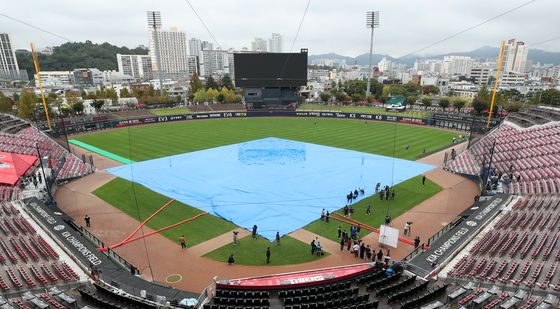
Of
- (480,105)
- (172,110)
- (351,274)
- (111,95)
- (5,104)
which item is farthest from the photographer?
(111,95)

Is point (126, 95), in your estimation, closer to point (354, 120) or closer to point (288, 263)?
point (354, 120)

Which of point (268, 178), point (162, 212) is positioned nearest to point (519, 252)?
point (268, 178)

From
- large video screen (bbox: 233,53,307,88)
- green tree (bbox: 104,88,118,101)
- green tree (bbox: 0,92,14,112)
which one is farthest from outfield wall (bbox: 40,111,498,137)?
green tree (bbox: 104,88,118,101)

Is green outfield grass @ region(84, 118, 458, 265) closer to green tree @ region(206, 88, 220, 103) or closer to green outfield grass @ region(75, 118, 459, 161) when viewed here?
green outfield grass @ region(75, 118, 459, 161)

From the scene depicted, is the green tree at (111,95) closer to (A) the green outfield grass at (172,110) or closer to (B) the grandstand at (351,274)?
(A) the green outfield grass at (172,110)

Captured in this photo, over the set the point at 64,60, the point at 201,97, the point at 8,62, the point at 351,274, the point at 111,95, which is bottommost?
the point at 351,274

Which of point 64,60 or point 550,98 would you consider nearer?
point 550,98

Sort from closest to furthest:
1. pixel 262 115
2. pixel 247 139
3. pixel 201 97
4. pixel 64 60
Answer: pixel 247 139, pixel 262 115, pixel 201 97, pixel 64 60

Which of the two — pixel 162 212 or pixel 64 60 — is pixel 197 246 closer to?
pixel 162 212

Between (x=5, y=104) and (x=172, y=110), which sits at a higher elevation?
(x=5, y=104)
